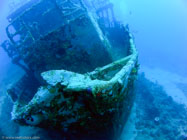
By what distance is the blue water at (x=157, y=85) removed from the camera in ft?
21.5

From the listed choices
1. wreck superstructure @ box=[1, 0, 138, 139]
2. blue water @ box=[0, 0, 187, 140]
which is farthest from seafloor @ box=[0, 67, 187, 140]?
wreck superstructure @ box=[1, 0, 138, 139]

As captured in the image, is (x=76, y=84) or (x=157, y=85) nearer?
(x=76, y=84)

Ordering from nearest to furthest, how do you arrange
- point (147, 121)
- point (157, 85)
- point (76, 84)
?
point (76, 84)
point (147, 121)
point (157, 85)

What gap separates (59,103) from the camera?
339 cm

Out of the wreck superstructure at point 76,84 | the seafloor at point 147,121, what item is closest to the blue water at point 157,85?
the seafloor at point 147,121

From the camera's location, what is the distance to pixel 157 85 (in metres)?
11.7

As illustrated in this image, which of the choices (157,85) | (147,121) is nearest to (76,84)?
(147,121)

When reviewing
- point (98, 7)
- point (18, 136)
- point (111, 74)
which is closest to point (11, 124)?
point (18, 136)

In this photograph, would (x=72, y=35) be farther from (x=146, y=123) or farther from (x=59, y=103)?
(x=146, y=123)

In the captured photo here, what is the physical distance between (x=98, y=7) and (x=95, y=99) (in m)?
10.6

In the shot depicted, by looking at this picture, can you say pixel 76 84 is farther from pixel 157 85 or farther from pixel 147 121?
pixel 157 85

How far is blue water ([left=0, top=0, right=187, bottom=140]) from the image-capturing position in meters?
6.56

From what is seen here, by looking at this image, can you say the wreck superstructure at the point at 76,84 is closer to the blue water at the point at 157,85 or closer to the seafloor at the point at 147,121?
the seafloor at the point at 147,121

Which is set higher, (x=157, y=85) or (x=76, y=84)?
(x=76, y=84)
